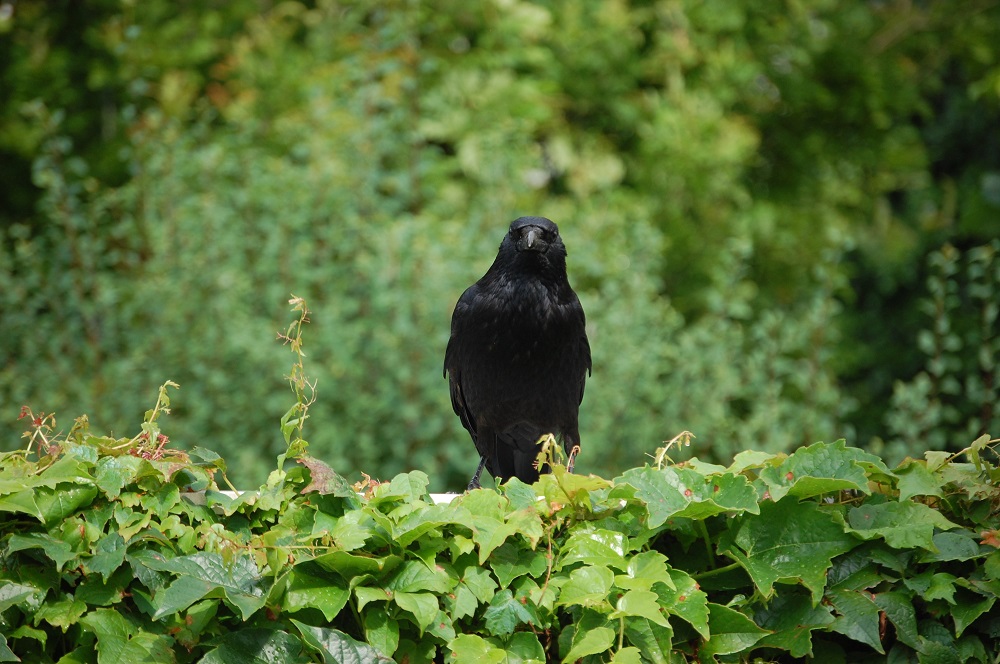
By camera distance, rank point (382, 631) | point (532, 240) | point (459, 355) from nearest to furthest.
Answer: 1. point (382, 631)
2. point (532, 240)
3. point (459, 355)

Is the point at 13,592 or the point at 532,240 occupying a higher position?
the point at 532,240

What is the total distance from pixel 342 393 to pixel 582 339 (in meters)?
1.91

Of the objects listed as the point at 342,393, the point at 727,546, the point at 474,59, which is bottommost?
the point at 342,393

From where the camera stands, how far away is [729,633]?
1934 millimetres

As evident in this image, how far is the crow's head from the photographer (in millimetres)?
3293

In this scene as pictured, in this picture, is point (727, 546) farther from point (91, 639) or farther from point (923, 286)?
point (923, 286)

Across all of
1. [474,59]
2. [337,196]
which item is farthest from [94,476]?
[474,59]

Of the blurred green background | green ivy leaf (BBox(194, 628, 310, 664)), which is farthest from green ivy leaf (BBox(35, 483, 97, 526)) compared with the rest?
the blurred green background

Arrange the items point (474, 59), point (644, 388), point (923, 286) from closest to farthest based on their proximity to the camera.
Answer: point (644, 388) → point (474, 59) → point (923, 286)

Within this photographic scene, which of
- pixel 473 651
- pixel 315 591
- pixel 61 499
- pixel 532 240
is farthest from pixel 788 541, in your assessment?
pixel 532 240

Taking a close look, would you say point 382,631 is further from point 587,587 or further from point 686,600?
point 686,600

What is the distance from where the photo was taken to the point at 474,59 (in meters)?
7.04

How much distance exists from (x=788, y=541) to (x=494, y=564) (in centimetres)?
56

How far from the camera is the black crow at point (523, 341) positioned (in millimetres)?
3373
